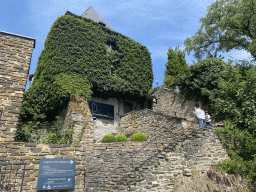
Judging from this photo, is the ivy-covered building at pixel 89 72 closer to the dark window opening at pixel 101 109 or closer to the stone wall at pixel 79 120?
the dark window opening at pixel 101 109

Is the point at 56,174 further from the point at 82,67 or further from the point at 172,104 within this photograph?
the point at 172,104

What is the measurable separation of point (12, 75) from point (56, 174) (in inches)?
176

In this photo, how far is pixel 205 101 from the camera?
14789 mm

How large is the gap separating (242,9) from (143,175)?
16.2 metres

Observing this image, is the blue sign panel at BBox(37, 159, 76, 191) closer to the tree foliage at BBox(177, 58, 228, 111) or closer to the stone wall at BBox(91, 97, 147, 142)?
the stone wall at BBox(91, 97, 147, 142)

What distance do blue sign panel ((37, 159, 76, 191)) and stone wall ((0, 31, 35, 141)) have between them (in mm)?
1800

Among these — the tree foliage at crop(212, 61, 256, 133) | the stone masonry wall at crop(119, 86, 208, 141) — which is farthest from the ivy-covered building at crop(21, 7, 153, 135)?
the tree foliage at crop(212, 61, 256, 133)

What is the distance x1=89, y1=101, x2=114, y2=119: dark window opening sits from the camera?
1332cm

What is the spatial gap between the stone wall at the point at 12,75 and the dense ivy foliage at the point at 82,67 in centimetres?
318

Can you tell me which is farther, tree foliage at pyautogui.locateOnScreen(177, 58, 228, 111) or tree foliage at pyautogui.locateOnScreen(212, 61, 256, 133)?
tree foliage at pyautogui.locateOnScreen(177, 58, 228, 111)

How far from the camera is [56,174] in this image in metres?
6.71

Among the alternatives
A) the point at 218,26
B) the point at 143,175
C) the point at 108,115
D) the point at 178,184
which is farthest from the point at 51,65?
the point at 218,26

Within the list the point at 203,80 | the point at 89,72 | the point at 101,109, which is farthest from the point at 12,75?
the point at 203,80

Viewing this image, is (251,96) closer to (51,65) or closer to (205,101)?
(205,101)
